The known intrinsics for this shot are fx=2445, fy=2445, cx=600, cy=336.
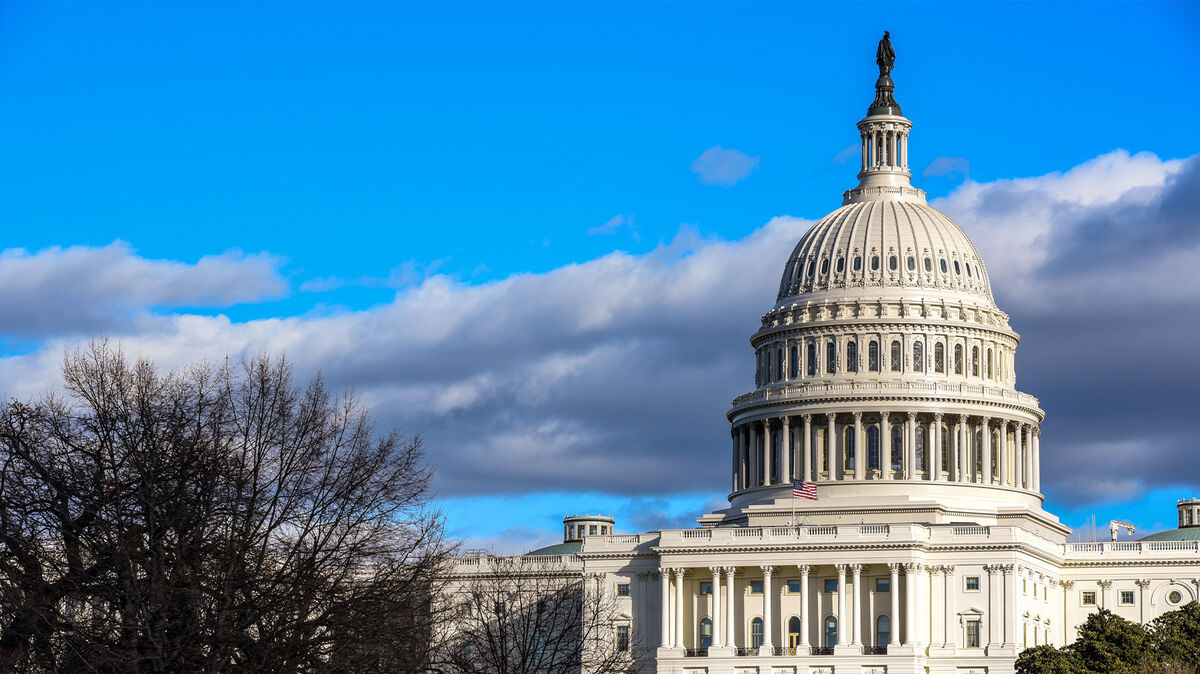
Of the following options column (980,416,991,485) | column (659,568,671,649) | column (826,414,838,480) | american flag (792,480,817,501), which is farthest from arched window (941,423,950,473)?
column (659,568,671,649)

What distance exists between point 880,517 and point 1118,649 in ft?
136

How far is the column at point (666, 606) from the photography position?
17025 cm

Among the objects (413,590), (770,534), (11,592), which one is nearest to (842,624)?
(770,534)

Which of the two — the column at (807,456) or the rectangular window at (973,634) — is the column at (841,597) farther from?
the column at (807,456)

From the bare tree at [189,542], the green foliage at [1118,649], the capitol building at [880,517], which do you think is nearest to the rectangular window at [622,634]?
the capitol building at [880,517]

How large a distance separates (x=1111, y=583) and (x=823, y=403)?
25.8 metres

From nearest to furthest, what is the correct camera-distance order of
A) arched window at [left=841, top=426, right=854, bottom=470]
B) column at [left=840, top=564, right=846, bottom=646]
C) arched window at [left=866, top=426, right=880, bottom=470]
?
column at [left=840, top=564, right=846, bottom=646]
arched window at [left=866, top=426, right=880, bottom=470]
arched window at [left=841, top=426, right=854, bottom=470]

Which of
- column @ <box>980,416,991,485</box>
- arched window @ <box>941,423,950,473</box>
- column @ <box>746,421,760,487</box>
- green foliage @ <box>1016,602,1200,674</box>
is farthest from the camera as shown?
column @ <box>746,421,760,487</box>

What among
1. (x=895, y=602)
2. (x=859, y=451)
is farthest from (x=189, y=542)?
(x=859, y=451)

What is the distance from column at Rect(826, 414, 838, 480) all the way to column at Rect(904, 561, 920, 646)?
21.7 meters

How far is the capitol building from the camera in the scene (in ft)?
544

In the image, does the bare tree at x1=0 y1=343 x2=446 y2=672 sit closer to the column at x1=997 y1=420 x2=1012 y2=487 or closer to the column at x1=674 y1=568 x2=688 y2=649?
the column at x1=674 y1=568 x2=688 y2=649

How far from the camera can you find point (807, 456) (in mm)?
187625

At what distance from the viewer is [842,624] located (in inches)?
6535
